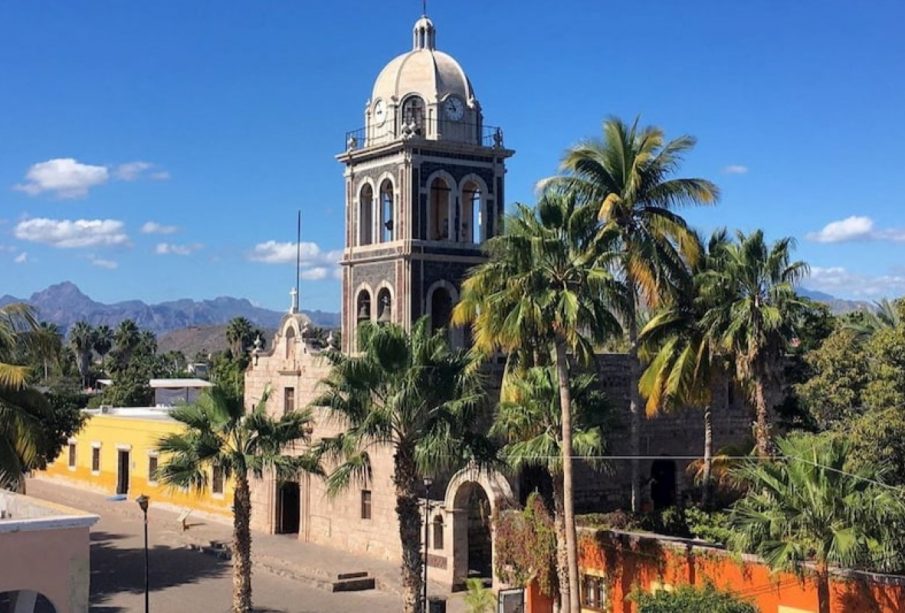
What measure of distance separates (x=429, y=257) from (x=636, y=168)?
870 centimetres

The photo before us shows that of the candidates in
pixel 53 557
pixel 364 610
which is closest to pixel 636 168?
pixel 364 610

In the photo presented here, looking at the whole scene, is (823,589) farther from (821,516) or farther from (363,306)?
(363,306)

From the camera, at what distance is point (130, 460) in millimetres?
45219

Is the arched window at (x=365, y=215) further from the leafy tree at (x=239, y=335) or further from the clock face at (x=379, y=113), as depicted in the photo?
the leafy tree at (x=239, y=335)

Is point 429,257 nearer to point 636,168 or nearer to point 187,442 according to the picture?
point 636,168

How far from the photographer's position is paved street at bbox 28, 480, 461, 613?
87.0 ft

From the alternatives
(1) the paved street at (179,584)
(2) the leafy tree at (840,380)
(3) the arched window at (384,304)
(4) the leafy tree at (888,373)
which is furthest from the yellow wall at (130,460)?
(4) the leafy tree at (888,373)

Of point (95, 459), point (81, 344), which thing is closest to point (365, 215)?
point (95, 459)

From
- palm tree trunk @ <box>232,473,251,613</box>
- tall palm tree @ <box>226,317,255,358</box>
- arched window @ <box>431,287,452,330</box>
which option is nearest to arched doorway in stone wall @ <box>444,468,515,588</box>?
arched window @ <box>431,287,452,330</box>

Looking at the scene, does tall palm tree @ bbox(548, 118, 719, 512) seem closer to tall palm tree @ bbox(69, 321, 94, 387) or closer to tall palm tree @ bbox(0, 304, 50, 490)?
tall palm tree @ bbox(0, 304, 50, 490)

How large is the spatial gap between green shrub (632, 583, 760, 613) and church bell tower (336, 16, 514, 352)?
43.4ft

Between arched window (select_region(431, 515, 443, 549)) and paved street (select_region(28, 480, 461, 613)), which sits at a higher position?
arched window (select_region(431, 515, 443, 549))

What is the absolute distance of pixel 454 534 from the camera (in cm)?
2747

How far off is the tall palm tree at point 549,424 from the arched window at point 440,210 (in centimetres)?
1000
